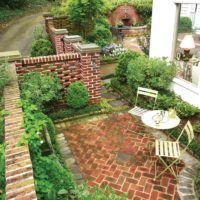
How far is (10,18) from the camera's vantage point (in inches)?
921

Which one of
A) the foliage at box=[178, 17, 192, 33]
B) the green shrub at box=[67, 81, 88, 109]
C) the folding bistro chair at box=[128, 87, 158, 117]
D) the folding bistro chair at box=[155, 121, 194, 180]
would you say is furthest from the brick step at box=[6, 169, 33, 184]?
the foliage at box=[178, 17, 192, 33]

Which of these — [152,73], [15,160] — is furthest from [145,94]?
[15,160]

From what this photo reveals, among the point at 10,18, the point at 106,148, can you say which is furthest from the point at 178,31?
the point at 10,18

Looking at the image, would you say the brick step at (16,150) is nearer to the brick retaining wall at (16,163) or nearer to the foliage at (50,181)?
the brick retaining wall at (16,163)

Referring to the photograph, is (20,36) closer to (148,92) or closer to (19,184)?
(148,92)

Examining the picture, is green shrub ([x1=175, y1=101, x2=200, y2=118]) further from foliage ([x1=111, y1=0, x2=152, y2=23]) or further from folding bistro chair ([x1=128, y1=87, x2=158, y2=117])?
foliage ([x1=111, y1=0, x2=152, y2=23])

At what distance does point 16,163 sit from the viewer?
9.60 feet

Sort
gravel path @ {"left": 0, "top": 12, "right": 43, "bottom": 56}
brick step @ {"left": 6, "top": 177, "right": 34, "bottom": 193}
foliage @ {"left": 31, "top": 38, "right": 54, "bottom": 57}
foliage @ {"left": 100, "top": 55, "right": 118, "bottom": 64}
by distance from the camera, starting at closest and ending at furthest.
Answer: brick step @ {"left": 6, "top": 177, "right": 34, "bottom": 193} → foliage @ {"left": 100, "top": 55, "right": 118, "bottom": 64} → foliage @ {"left": 31, "top": 38, "right": 54, "bottom": 57} → gravel path @ {"left": 0, "top": 12, "right": 43, "bottom": 56}

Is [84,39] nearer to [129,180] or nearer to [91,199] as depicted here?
[129,180]

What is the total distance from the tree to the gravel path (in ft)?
12.6

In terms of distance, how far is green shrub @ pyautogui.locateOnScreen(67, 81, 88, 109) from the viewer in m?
6.64

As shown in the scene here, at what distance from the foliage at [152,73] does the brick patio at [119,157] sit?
3.67ft

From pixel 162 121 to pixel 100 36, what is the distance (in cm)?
843

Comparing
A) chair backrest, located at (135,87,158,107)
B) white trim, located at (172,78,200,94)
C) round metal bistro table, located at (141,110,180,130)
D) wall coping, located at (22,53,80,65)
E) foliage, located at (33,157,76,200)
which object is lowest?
round metal bistro table, located at (141,110,180,130)
